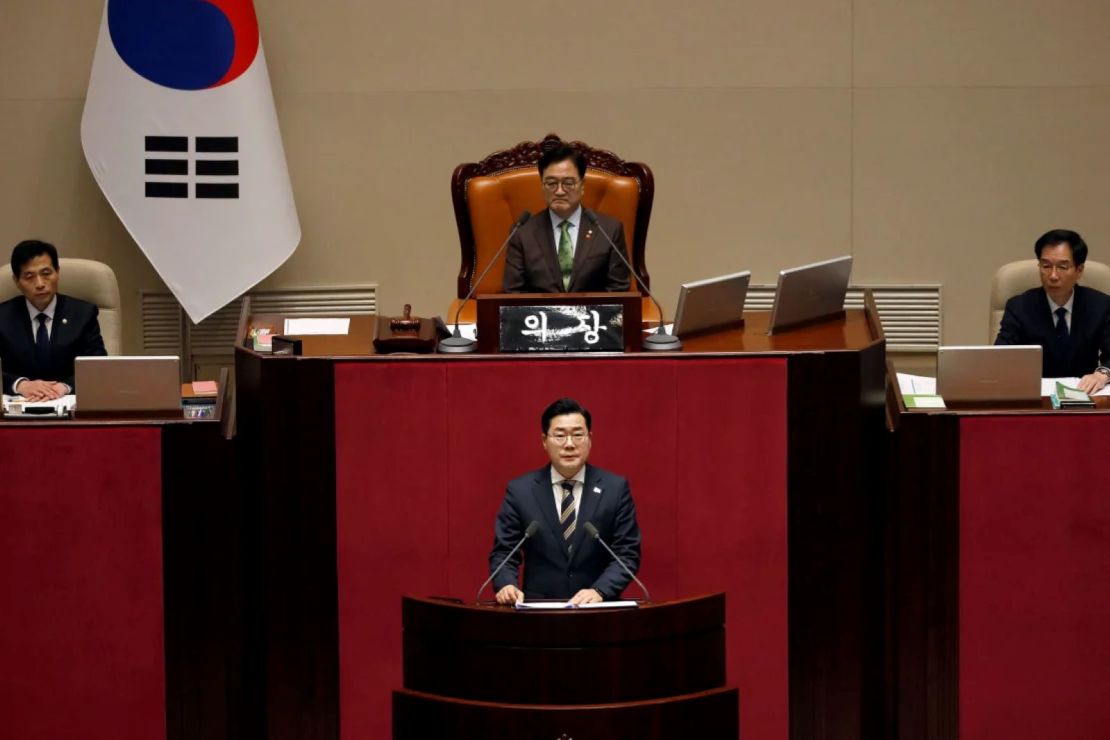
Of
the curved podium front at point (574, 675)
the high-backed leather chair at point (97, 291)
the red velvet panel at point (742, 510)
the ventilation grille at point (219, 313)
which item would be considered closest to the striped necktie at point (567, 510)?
the red velvet panel at point (742, 510)

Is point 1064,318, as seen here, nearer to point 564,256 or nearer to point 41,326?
point 564,256

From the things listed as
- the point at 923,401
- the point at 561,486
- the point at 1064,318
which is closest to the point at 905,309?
the point at 1064,318

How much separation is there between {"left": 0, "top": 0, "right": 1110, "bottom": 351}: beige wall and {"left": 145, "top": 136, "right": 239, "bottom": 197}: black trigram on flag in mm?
623

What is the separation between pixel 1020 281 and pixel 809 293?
1370 millimetres

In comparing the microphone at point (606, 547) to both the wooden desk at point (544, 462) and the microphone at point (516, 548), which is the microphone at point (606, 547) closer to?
the microphone at point (516, 548)

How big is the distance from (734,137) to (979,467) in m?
3.41

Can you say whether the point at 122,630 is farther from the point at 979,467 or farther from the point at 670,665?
the point at 979,467

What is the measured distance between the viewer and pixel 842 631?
484 cm

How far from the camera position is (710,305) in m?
5.22

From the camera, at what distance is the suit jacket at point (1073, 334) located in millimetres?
5852

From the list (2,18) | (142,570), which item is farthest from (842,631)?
(2,18)

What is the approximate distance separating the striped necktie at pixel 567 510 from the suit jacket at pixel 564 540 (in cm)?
1

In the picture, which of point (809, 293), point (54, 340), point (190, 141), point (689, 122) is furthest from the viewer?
point (689, 122)

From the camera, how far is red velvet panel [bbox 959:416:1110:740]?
15.9 feet
